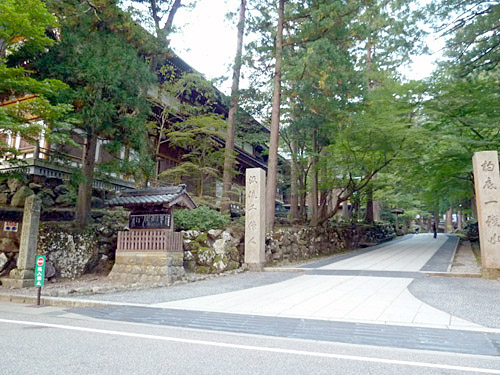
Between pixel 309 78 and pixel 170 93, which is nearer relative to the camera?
pixel 309 78

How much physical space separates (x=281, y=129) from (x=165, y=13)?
8490 millimetres

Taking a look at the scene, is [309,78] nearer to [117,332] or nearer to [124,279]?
[124,279]

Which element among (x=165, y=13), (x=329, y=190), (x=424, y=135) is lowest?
(x=329, y=190)

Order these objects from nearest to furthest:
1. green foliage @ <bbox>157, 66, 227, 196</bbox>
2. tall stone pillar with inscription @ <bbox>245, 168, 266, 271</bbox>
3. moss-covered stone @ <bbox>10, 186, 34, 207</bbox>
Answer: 1. moss-covered stone @ <bbox>10, 186, 34, 207</bbox>
2. tall stone pillar with inscription @ <bbox>245, 168, 266, 271</bbox>
3. green foliage @ <bbox>157, 66, 227, 196</bbox>

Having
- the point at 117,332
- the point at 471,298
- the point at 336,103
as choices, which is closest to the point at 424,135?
the point at 336,103

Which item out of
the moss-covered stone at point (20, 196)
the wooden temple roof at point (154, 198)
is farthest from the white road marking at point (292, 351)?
the moss-covered stone at point (20, 196)

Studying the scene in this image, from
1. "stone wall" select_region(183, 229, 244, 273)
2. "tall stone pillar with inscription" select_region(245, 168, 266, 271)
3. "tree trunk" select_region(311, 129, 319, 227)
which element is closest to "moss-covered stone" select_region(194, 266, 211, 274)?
"stone wall" select_region(183, 229, 244, 273)

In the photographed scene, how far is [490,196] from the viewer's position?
920 cm

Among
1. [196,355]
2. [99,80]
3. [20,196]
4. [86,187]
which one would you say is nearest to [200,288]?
[196,355]

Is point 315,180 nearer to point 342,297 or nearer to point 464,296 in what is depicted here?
point 342,297

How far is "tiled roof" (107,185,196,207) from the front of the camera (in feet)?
31.0

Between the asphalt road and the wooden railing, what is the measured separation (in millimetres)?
4851

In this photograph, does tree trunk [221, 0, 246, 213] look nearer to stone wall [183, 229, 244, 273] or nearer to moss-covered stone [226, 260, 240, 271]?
stone wall [183, 229, 244, 273]

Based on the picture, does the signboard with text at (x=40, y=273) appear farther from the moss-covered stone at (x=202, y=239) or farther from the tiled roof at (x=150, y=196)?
the moss-covered stone at (x=202, y=239)
